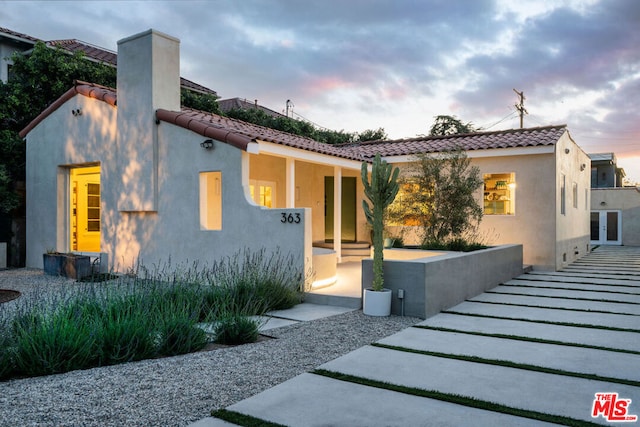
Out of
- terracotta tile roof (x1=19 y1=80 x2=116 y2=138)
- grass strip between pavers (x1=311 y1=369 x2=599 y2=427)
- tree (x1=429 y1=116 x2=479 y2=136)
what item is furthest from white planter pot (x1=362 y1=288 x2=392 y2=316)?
tree (x1=429 y1=116 x2=479 y2=136)

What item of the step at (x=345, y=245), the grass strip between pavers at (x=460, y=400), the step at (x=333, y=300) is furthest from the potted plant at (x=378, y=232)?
the step at (x=345, y=245)

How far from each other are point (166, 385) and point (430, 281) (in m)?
4.64

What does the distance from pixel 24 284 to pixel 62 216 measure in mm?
3021

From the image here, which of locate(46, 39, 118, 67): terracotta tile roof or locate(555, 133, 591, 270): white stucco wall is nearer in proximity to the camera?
locate(555, 133, 591, 270): white stucco wall

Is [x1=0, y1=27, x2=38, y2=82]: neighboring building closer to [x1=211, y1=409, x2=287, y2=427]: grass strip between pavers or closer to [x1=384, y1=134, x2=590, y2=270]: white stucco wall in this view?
[x1=384, y1=134, x2=590, y2=270]: white stucco wall

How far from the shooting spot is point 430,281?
734cm

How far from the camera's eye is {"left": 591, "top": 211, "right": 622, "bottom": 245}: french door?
2689 cm

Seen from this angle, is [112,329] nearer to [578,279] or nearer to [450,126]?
[578,279]

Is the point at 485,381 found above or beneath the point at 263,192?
beneath

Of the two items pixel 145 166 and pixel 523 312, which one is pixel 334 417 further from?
pixel 145 166

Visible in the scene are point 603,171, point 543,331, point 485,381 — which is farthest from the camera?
point 603,171

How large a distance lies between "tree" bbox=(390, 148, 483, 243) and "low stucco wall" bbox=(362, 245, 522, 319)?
2.61 metres

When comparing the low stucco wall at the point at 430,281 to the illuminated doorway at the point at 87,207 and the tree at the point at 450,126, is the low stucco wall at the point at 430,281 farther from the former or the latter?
the tree at the point at 450,126

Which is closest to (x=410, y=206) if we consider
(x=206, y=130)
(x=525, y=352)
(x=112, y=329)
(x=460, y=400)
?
(x=206, y=130)
